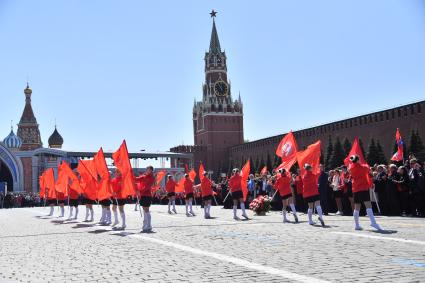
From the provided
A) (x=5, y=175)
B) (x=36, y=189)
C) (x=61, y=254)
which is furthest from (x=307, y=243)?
(x=5, y=175)

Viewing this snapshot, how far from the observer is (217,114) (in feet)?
393

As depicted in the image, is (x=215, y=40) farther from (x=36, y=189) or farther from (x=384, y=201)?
(x=384, y=201)

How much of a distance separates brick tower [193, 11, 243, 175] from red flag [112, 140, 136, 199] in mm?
100776

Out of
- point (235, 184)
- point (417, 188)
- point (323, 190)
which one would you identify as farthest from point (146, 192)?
point (417, 188)

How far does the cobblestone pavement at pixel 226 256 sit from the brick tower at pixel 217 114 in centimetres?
10542

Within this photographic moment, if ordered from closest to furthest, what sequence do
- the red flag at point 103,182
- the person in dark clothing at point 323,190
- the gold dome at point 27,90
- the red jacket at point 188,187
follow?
the red flag at point 103,182, the person in dark clothing at point 323,190, the red jacket at point 188,187, the gold dome at point 27,90

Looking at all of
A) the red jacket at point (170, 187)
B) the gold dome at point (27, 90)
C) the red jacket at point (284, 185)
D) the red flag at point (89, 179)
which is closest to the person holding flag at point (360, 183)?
the red jacket at point (284, 185)

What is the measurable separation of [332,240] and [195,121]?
11905 cm

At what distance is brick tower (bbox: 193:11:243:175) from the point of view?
11938cm

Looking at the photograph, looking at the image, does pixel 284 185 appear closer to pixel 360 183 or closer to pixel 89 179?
pixel 360 183

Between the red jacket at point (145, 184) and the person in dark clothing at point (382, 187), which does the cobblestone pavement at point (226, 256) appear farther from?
the person in dark clothing at point (382, 187)

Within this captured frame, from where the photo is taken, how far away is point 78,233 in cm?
1473

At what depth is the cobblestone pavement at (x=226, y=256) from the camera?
23.6 feet

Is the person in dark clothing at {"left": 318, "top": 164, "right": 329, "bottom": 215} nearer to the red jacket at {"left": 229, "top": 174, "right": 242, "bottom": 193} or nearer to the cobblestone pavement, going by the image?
the red jacket at {"left": 229, "top": 174, "right": 242, "bottom": 193}
